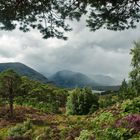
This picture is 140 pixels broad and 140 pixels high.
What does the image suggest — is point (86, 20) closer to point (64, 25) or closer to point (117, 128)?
point (64, 25)

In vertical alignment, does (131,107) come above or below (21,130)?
above

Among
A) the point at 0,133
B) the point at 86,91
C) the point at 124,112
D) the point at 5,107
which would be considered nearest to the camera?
the point at 124,112

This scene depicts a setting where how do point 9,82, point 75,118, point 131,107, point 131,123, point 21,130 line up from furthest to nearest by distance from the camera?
point 9,82
point 75,118
point 21,130
point 131,107
point 131,123

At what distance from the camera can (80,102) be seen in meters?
58.5

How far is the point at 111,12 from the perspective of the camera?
18250 millimetres

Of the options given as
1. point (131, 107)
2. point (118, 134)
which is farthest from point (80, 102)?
point (118, 134)

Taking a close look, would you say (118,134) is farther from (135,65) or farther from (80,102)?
(135,65)

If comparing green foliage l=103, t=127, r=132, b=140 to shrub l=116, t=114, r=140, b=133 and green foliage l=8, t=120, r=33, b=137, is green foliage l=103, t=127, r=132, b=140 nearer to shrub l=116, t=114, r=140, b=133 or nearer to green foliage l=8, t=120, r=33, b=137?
shrub l=116, t=114, r=140, b=133

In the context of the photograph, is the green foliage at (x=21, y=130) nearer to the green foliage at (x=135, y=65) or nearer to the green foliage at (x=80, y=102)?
the green foliage at (x=80, y=102)

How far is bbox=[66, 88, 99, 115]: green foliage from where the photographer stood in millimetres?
57875

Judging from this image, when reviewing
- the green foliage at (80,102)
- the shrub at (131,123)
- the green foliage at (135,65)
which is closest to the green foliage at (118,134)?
the shrub at (131,123)

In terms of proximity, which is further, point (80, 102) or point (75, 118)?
point (80, 102)

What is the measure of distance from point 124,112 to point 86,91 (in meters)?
32.5

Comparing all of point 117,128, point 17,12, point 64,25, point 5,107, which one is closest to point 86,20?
point 64,25
